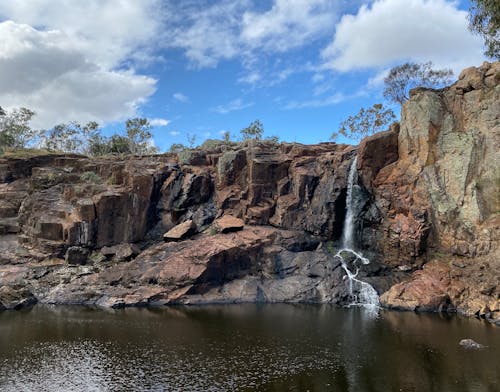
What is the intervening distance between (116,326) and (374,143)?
38402 mm

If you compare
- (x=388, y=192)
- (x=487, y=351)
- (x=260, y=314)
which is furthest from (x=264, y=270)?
(x=487, y=351)

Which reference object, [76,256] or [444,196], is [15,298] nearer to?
[76,256]

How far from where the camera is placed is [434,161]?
5250 centimetres

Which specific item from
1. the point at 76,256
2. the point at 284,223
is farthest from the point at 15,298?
the point at 284,223

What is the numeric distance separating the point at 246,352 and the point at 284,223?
30.3m

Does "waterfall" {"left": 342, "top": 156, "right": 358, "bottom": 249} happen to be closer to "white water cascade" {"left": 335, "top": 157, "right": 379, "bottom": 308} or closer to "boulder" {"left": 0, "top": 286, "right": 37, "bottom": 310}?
"white water cascade" {"left": 335, "top": 157, "right": 379, "bottom": 308}

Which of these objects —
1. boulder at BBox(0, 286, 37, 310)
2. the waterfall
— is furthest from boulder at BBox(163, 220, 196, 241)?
the waterfall

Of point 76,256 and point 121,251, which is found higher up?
point 121,251

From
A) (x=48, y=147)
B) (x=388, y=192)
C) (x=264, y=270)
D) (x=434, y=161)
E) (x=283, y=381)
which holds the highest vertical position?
(x=48, y=147)

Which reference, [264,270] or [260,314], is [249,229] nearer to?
[264,270]

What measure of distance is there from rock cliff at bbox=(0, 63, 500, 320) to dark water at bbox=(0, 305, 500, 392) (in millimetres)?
6977

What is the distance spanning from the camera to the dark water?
24922 mm

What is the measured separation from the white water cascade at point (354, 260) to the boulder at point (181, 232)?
20.1 m

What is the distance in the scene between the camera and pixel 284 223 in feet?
195
